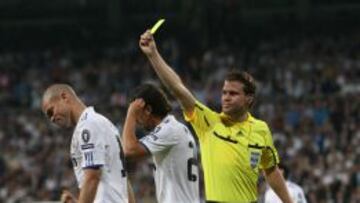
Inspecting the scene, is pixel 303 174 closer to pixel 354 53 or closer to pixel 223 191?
pixel 354 53

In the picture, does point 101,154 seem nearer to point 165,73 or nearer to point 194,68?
point 165,73

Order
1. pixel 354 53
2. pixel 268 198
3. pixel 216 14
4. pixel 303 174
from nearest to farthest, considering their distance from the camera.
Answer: pixel 268 198 → pixel 303 174 → pixel 354 53 → pixel 216 14

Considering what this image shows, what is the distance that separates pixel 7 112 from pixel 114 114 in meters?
2.78

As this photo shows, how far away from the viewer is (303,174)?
2130 centimetres

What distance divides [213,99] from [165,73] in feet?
53.7

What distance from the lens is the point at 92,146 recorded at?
6.94 metres

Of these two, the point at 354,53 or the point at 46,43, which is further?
the point at 46,43

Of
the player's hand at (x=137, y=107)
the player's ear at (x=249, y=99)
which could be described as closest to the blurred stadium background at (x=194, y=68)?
the player's ear at (x=249, y=99)

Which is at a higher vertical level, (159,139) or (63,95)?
(63,95)

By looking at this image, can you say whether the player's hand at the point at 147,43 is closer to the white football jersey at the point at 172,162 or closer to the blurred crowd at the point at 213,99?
the white football jersey at the point at 172,162

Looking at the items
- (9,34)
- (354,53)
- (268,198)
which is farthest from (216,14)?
(268,198)

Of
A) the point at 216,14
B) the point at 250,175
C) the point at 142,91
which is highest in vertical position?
the point at 216,14

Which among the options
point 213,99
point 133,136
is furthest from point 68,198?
point 213,99

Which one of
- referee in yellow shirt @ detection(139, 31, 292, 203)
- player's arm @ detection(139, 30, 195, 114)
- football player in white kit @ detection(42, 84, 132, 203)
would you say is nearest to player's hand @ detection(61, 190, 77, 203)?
football player in white kit @ detection(42, 84, 132, 203)
